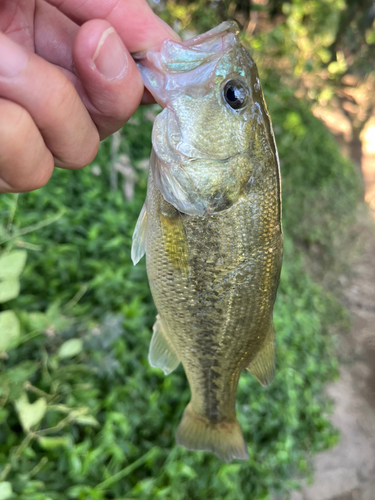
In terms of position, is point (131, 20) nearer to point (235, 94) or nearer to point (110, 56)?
point (110, 56)

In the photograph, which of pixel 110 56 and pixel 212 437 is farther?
pixel 212 437

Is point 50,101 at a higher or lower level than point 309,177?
higher

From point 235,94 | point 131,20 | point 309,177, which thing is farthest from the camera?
point 309,177

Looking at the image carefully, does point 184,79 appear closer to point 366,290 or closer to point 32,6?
point 32,6

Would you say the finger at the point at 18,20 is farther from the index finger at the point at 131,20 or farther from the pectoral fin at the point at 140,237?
the pectoral fin at the point at 140,237

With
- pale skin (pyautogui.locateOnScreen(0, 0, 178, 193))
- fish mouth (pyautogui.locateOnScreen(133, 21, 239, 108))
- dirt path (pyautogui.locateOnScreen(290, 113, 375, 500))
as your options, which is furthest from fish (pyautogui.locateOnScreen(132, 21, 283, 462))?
dirt path (pyautogui.locateOnScreen(290, 113, 375, 500))

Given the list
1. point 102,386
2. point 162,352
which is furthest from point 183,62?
point 102,386
